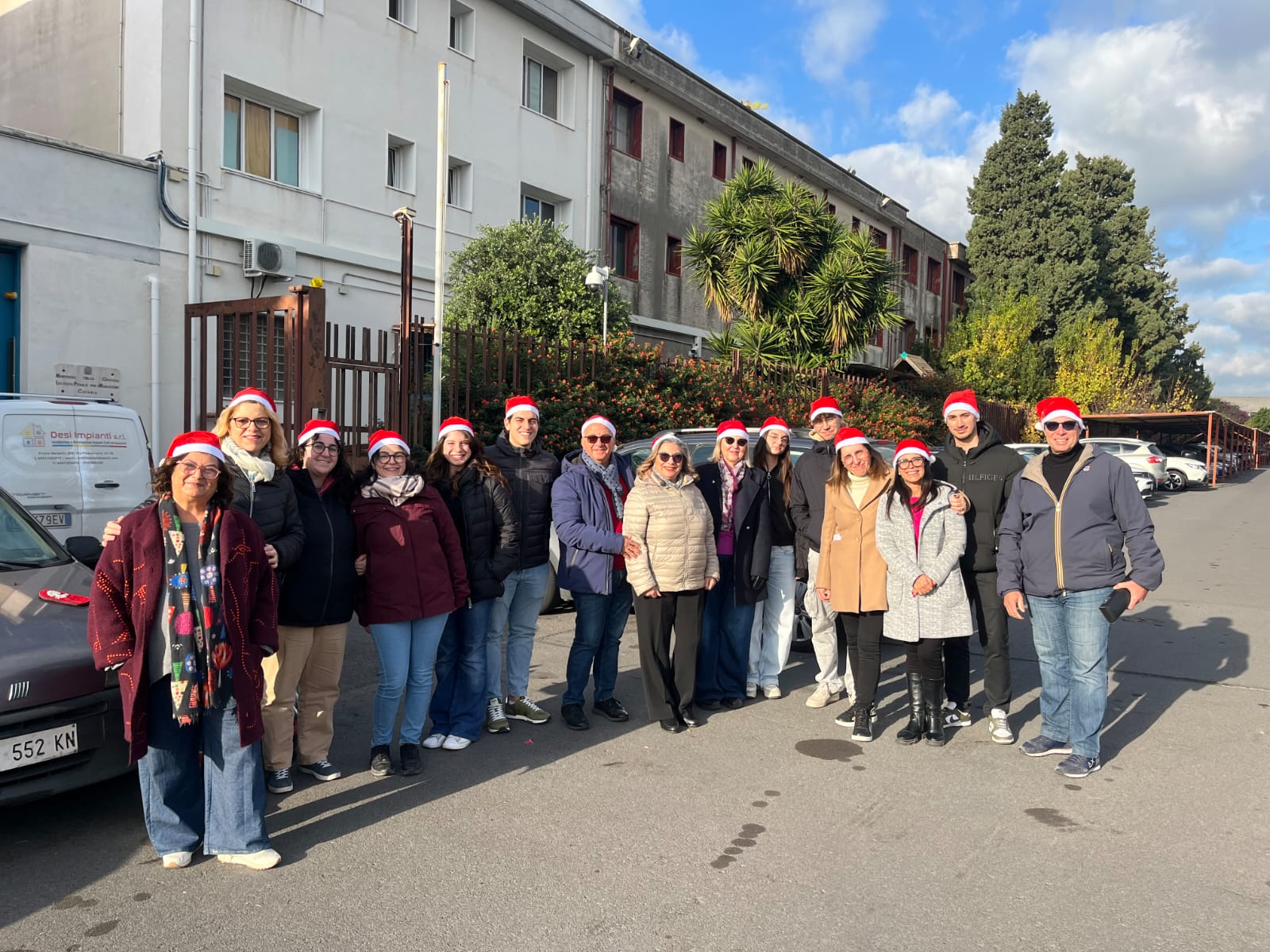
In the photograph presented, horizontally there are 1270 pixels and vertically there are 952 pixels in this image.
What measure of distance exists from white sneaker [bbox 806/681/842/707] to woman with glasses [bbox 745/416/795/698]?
0.28m

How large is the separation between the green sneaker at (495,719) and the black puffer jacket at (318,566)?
50.8 inches

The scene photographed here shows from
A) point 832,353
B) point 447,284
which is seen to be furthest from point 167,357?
point 832,353

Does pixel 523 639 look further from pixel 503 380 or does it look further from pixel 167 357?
pixel 167 357

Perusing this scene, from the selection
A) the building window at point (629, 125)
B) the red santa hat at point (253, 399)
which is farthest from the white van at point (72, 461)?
the building window at point (629, 125)

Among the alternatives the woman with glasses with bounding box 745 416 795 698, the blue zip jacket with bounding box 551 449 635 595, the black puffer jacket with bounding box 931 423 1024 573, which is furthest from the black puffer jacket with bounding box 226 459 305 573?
the black puffer jacket with bounding box 931 423 1024 573

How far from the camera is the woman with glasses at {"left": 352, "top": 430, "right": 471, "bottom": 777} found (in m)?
4.81

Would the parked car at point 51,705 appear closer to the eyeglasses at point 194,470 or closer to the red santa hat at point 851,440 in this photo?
the eyeglasses at point 194,470

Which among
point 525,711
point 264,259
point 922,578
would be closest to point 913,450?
point 922,578

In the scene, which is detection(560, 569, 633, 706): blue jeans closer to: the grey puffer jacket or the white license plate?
the grey puffer jacket

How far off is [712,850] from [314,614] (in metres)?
2.09

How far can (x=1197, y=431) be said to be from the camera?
40.2 metres

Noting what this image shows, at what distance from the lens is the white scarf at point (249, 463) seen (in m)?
4.28

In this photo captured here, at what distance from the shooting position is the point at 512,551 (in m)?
5.40

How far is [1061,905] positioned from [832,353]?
17.6 m
